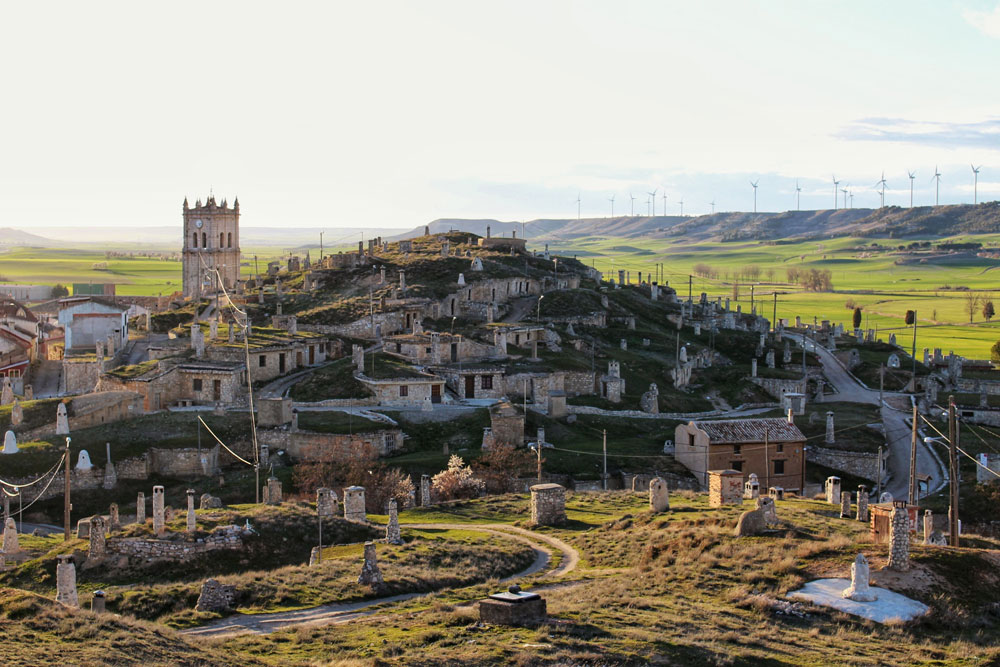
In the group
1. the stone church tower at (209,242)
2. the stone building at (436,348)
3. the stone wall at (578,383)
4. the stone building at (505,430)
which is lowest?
the stone building at (505,430)

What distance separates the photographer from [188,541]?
33.8 metres

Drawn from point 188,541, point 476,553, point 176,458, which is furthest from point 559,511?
point 176,458

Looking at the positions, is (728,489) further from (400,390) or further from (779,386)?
(779,386)

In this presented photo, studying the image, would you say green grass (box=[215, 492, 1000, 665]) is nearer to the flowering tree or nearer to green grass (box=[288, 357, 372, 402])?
the flowering tree

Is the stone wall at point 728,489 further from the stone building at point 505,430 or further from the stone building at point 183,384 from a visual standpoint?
the stone building at point 183,384

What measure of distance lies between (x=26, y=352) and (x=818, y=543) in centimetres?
7332

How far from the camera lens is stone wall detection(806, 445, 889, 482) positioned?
5934 cm

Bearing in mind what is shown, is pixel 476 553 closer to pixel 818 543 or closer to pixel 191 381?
pixel 818 543

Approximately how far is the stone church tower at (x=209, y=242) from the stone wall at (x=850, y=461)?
63701 mm

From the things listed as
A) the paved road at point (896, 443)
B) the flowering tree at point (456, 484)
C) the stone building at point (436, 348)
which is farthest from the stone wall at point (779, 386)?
the flowering tree at point (456, 484)

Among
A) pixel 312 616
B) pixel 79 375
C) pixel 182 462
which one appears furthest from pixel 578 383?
pixel 312 616

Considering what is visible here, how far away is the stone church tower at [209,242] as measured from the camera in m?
110

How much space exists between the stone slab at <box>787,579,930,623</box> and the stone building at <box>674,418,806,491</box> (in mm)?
27113

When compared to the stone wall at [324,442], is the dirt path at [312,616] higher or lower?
higher
